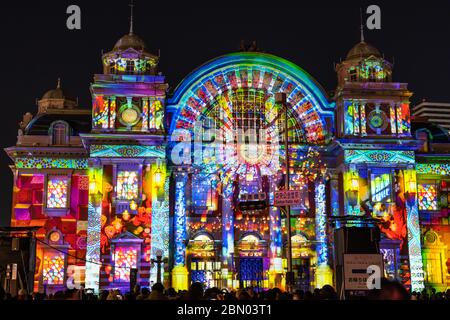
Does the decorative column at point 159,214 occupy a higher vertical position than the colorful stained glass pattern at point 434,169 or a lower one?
lower

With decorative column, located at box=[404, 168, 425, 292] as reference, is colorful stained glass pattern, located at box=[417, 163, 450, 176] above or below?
above

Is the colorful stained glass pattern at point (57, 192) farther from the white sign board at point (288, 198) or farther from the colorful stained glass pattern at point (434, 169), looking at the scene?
the colorful stained glass pattern at point (434, 169)

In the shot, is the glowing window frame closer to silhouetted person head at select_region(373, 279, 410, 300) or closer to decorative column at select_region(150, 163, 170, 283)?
decorative column at select_region(150, 163, 170, 283)

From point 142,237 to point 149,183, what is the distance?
3.47 metres

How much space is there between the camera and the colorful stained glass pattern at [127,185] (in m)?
41.1

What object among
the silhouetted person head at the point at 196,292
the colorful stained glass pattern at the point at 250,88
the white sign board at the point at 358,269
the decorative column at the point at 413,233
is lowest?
the silhouetted person head at the point at 196,292

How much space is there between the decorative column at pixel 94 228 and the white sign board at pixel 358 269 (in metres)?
24.7

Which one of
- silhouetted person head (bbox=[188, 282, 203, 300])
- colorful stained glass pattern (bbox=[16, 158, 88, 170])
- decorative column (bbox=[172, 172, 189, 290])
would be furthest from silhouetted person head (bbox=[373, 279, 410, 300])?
colorful stained glass pattern (bbox=[16, 158, 88, 170])

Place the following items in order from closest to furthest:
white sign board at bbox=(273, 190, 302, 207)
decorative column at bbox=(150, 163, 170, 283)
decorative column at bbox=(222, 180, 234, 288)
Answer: white sign board at bbox=(273, 190, 302, 207) < decorative column at bbox=(150, 163, 170, 283) < decorative column at bbox=(222, 180, 234, 288)

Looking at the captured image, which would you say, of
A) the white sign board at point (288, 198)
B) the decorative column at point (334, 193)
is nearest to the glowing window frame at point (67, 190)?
the decorative column at point (334, 193)

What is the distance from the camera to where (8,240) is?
24094mm

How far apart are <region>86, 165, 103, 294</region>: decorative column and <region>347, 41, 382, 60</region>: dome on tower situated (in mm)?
19386

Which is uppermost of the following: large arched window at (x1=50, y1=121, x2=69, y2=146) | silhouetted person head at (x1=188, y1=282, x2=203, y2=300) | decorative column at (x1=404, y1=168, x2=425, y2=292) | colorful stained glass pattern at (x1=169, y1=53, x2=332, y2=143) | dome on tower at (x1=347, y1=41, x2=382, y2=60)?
dome on tower at (x1=347, y1=41, x2=382, y2=60)

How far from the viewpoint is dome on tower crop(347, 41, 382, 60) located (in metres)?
45.4
